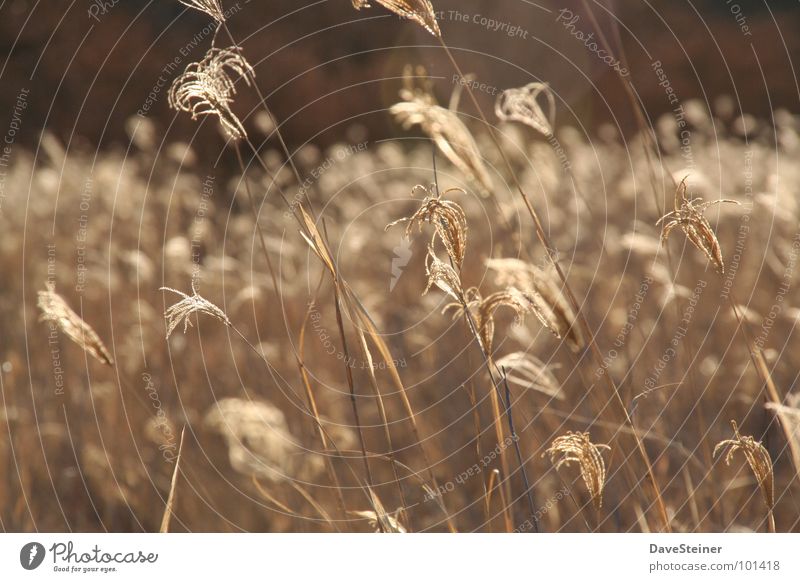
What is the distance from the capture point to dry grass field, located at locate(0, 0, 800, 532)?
1.21 metres

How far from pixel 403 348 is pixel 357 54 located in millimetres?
1291

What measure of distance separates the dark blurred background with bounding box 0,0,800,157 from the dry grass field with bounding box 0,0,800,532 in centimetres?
15

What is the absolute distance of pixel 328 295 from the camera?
2.94 m

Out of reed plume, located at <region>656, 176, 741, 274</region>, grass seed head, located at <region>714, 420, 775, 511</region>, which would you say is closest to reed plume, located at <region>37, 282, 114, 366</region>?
reed plume, located at <region>656, 176, 741, 274</region>

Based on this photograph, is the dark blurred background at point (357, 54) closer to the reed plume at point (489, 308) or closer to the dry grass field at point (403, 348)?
the dry grass field at point (403, 348)

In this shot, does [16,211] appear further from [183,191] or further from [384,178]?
[384,178]

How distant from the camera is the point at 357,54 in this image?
3010mm

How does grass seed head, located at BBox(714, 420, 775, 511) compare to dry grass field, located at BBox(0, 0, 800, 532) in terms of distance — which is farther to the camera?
dry grass field, located at BBox(0, 0, 800, 532)

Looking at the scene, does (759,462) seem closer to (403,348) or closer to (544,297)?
(544,297)

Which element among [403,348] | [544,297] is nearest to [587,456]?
[544,297]
